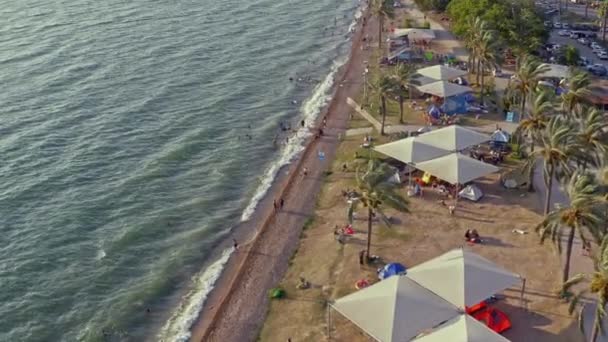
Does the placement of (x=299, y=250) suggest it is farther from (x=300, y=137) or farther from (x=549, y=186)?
(x=300, y=137)

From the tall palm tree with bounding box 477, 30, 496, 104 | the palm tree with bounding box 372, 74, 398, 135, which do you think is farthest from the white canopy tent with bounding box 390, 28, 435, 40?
the palm tree with bounding box 372, 74, 398, 135

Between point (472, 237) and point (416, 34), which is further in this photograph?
point (416, 34)

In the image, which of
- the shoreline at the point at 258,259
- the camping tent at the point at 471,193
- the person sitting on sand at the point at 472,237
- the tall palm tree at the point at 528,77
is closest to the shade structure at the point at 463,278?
the person sitting on sand at the point at 472,237

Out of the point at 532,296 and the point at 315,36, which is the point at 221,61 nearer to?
the point at 315,36

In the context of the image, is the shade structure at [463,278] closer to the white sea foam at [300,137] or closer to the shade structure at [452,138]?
the shade structure at [452,138]

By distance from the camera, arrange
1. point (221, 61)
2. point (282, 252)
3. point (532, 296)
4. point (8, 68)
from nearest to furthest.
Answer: point (532, 296) < point (282, 252) < point (8, 68) < point (221, 61)

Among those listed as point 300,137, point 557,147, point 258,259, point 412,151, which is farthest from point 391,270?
point 300,137

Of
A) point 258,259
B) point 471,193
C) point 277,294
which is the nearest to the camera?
point 277,294

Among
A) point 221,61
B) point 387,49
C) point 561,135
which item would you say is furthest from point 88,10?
point 561,135
